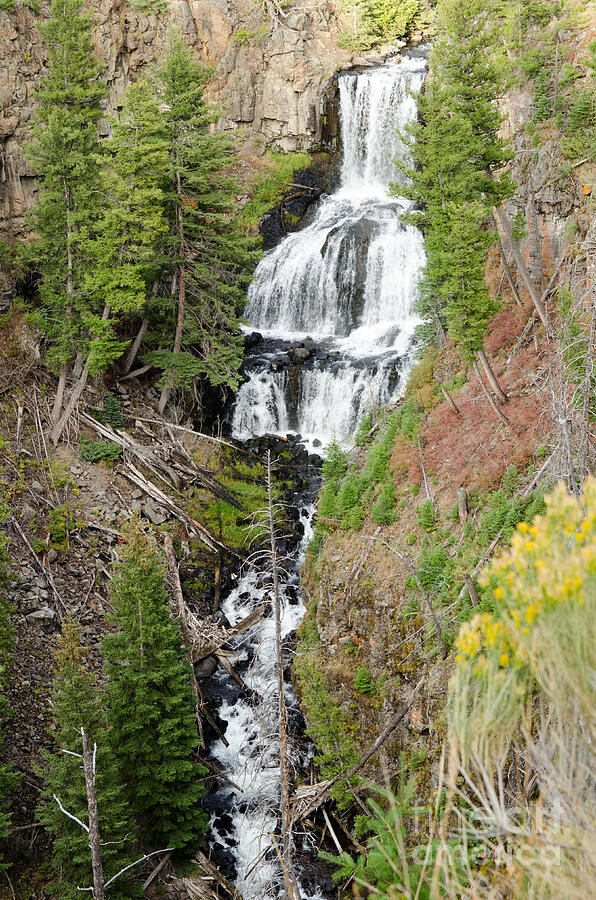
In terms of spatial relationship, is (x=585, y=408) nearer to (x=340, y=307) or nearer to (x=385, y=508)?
(x=385, y=508)

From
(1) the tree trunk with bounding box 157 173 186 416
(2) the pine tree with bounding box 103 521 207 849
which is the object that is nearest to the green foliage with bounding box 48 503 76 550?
(2) the pine tree with bounding box 103 521 207 849

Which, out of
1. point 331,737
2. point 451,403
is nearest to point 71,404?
point 451,403

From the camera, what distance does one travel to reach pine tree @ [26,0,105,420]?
19.3 m

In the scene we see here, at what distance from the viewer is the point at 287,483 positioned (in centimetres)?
2327

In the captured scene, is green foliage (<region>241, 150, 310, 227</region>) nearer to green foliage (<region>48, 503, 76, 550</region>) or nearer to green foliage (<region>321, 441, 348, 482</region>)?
green foliage (<region>321, 441, 348, 482</region>)

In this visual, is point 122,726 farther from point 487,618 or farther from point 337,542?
point 487,618

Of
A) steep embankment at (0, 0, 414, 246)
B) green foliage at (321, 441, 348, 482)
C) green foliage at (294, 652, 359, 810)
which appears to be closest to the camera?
green foliage at (294, 652, 359, 810)

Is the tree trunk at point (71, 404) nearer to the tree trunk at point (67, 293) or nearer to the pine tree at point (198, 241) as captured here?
the tree trunk at point (67, 293)

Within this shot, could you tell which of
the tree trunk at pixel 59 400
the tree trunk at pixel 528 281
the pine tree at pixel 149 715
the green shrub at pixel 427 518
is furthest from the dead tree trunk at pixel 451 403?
the tree trunk at pixel 59 400

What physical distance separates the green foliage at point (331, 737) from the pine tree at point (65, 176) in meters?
12.2

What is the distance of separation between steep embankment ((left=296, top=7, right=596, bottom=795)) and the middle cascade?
481 cm

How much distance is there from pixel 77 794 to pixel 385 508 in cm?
909

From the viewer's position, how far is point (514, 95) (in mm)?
22797

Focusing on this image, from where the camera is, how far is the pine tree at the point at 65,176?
19281mm
